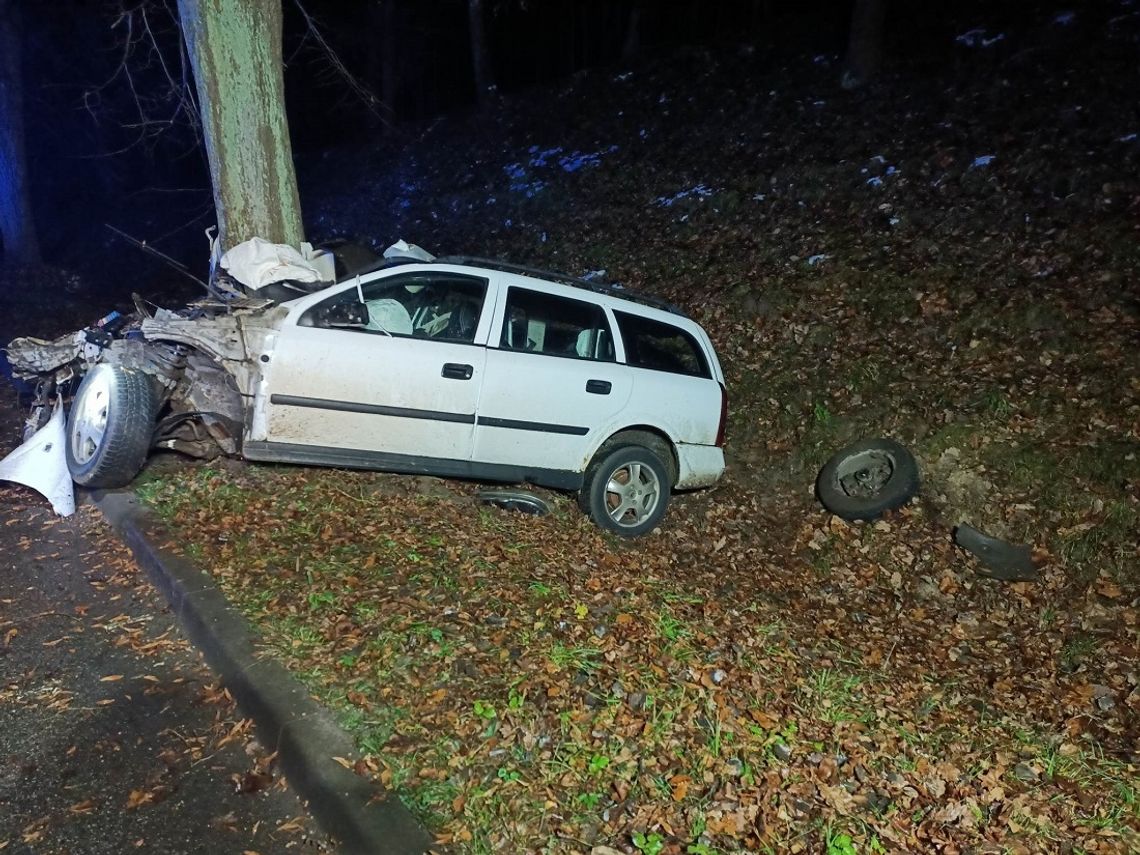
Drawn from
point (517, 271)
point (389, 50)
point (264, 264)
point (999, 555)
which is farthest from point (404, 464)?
point (389, 50)

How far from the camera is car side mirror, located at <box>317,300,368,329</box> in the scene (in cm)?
523

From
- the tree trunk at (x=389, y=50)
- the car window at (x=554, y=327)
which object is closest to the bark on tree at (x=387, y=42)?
the tree trunk at (x=389, y=50)

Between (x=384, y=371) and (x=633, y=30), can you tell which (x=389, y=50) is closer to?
(x=633, y=30)

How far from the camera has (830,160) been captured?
450 inches

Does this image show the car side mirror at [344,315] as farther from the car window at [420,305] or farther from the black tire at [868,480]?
the black tire at [868,480]

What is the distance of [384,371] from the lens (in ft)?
17.4

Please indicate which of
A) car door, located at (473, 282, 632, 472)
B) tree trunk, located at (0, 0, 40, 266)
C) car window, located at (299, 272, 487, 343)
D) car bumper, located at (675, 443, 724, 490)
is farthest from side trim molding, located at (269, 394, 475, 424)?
tree trunk, located at (0, 0, 40, 266)

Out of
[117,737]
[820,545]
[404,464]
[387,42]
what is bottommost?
[820,545]

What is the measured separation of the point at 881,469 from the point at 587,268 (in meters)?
5.48

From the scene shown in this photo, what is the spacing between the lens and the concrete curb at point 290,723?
9.07ft

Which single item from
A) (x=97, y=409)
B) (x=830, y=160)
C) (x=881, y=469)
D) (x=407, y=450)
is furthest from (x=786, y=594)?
(x=830, y=160)

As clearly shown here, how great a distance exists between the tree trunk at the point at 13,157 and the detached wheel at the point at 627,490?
514 inches

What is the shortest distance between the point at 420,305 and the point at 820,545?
12.1 feet

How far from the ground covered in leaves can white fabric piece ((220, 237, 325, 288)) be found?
4.67 feet
